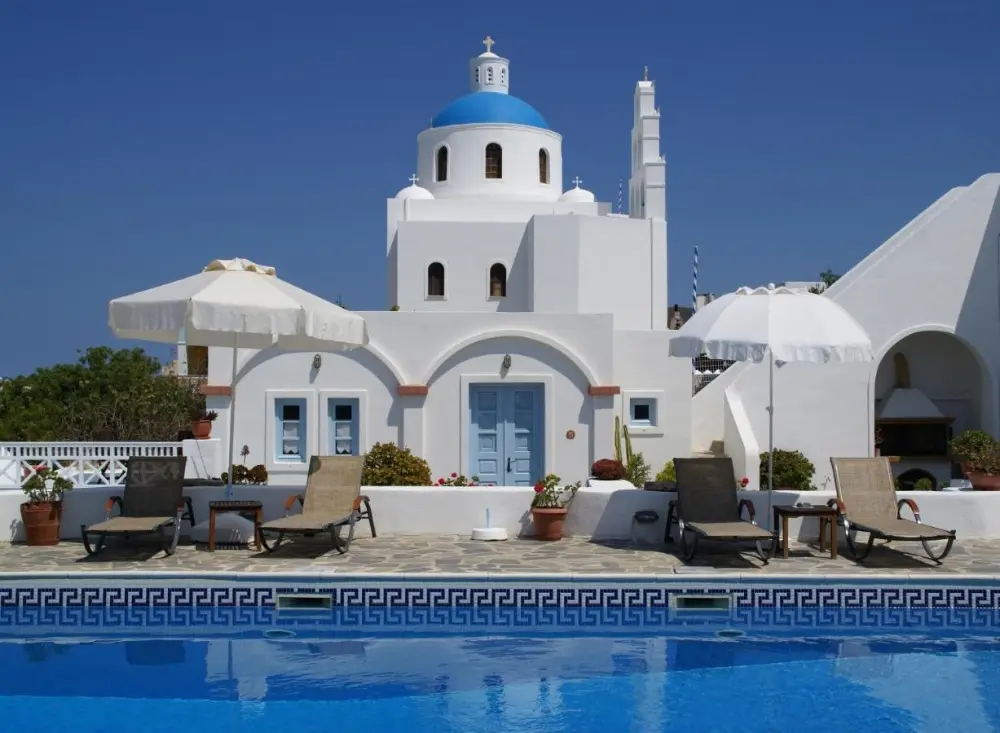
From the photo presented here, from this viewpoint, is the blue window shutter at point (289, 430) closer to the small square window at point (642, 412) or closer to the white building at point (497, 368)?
the white building at point (497, 368)

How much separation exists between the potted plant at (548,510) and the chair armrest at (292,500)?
2857 millimetres

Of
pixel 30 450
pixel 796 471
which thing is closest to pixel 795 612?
pixel 796 471

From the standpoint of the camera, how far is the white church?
18672mm

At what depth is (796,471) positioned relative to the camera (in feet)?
65.4

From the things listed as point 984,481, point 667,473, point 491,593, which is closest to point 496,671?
point 491,593

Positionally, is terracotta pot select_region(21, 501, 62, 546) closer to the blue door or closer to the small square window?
the blue door

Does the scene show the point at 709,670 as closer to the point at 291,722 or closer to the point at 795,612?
the point at 795,612

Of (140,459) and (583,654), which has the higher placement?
(140,459)

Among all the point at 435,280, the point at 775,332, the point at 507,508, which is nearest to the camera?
the point at 775,332

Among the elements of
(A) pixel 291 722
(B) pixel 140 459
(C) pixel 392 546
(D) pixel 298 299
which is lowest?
(A) pixel 291 722

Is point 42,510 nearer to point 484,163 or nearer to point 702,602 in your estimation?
point 702,602

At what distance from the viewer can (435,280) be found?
2567 centimetres

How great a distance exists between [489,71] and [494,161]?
3309 mm

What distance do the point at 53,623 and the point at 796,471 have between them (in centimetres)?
1437
